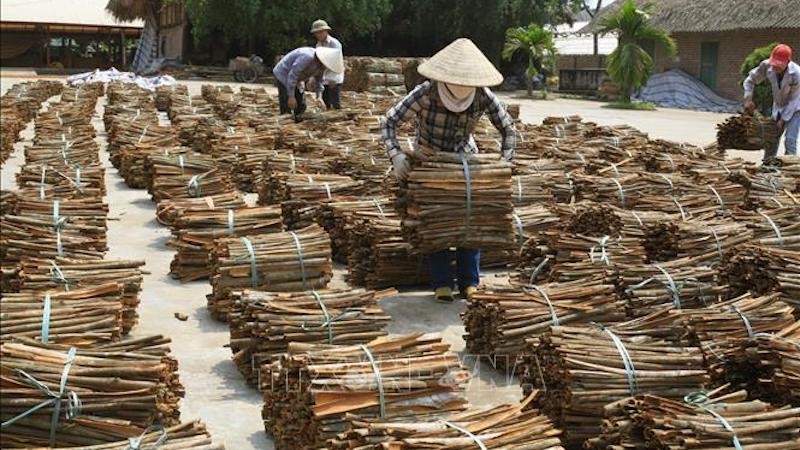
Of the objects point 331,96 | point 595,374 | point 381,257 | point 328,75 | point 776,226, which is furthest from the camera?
point 331,96

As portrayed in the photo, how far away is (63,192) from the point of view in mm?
9562

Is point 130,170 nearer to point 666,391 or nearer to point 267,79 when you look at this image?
point 666,391

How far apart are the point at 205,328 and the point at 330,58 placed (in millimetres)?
9041

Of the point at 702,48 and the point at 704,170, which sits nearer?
the point at 704,170

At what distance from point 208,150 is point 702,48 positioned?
96.0ft

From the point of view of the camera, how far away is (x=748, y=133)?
13.0 meters

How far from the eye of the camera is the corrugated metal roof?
42438 millimetres

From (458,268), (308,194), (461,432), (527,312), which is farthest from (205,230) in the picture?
(461,432)

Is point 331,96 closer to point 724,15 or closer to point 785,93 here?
point 785,93

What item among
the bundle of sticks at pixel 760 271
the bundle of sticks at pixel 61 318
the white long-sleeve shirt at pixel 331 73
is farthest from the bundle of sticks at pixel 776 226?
the white long-sleeve shirt at pixel 331 73

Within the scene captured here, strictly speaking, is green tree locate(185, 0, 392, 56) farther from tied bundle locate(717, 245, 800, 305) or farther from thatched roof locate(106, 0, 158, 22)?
tied bundle locate(717, 245, 800, 305)

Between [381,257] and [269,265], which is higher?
[269,265]

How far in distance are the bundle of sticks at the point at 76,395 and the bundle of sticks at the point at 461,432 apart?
96cm

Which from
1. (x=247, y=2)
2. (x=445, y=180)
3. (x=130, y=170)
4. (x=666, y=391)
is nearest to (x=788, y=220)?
(x=445, y=180)
